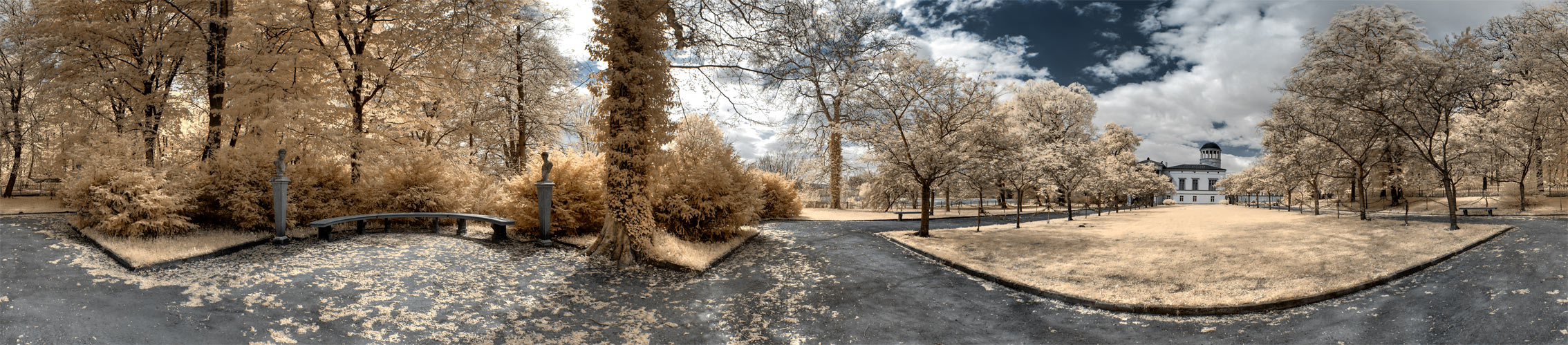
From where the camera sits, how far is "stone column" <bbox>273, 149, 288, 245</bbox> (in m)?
9.60

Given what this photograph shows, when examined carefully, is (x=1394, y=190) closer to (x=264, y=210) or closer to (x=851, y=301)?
(x=851, y=301)

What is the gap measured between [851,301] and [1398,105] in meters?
16.8

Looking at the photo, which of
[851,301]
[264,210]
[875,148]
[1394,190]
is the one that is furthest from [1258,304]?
[1394,190]

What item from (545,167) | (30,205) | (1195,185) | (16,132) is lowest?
(30,205)

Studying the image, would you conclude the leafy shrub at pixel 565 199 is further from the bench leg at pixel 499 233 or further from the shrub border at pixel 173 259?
the shrub border at pixel 173 259

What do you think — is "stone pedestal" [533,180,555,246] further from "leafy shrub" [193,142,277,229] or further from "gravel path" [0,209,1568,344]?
"leafy shrub" [193,142,277,229]

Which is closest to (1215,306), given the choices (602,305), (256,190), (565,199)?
(602,305)

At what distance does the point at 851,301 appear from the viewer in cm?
787

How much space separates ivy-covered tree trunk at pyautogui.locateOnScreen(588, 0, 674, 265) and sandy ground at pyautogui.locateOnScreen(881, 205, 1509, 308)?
5.75 meters

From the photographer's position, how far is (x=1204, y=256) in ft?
37.7

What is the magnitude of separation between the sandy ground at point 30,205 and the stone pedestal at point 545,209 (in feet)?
46.1

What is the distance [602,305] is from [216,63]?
1367 cm

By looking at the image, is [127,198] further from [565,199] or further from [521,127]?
[521,127]

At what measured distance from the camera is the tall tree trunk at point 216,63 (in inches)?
538
